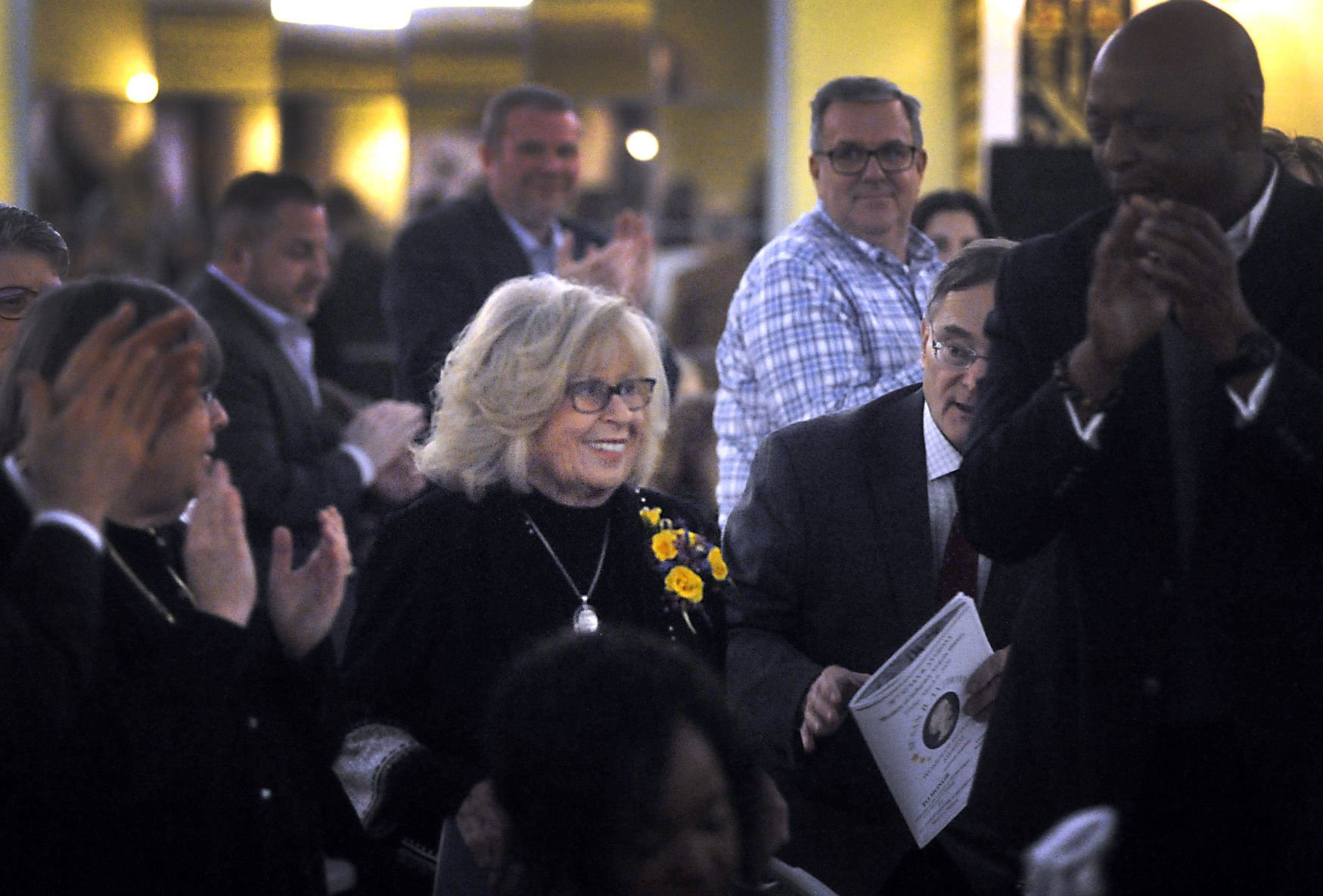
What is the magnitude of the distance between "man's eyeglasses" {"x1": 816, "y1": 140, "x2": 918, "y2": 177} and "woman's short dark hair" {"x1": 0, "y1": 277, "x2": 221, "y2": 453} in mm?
2172

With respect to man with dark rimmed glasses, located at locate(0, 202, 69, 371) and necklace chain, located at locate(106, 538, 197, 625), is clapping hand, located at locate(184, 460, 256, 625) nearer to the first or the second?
necklace chain, located at locate(106, 538, 197, 625)

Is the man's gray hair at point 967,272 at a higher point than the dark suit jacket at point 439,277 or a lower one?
higher

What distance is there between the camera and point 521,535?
119 inches

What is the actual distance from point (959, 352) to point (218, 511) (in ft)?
4.65

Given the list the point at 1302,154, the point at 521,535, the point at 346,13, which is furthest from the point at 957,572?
the point at 346,13

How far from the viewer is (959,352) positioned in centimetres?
297

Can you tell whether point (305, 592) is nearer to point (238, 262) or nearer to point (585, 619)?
point (585, 619)

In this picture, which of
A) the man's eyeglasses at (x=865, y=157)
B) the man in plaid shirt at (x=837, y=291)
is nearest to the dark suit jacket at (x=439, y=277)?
the man in plaid shirt at (x=837, y=291)

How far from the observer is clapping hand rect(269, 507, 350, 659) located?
7.50 ft

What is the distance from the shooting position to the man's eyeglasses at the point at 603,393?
3.06 m

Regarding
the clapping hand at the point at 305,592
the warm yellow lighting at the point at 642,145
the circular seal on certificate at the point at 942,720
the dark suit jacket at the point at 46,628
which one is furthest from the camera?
the warm yellow lighting at the point at 642,145

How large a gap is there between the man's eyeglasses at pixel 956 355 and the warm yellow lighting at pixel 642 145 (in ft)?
20.7

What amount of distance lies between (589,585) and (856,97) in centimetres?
167

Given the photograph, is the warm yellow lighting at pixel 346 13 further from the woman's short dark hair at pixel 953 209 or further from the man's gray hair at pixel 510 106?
the woman's short dark hair at pixel 953 209
